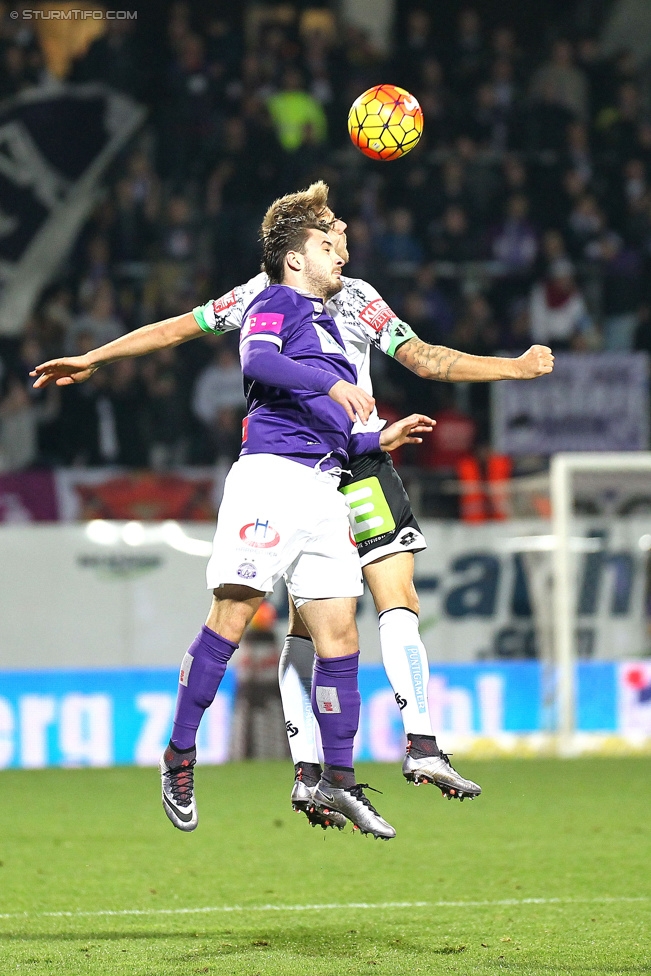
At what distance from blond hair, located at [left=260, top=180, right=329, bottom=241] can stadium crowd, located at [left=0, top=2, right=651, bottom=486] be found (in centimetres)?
811

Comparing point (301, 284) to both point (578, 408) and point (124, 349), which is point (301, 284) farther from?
point (578, 408)

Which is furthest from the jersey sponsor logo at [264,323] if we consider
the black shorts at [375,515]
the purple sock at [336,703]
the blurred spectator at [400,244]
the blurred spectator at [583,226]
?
the blurred spectator at [583,226]

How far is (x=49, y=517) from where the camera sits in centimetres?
1198

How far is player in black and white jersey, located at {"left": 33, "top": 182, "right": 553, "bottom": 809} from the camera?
517 centimetres

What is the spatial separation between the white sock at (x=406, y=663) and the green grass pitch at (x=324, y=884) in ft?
2.73

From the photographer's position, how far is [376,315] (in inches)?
207

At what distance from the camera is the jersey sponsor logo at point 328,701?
17.0ft

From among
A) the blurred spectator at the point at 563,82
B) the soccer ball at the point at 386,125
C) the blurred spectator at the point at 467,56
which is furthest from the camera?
the blurred spectator at the point at 563,82

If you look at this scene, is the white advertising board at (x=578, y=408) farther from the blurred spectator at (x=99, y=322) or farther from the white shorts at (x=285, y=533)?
the white shorts at (x=285, y=533)

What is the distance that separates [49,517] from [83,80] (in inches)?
210

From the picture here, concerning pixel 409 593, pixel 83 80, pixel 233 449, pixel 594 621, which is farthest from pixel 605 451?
pixel 409 593

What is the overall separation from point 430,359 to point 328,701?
4.12ft

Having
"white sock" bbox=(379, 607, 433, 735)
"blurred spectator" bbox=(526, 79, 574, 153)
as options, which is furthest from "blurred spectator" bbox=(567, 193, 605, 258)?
"white sock" bbox=(379, 607, 433, 735)

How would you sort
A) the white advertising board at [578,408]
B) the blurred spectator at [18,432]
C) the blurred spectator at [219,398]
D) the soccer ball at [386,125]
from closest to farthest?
1. the soccer ball at [386,125]
2. the blurred spectator at [18,432]
3. the blurred spectator at [219,398]
4. the white advertising board at [578,408]
